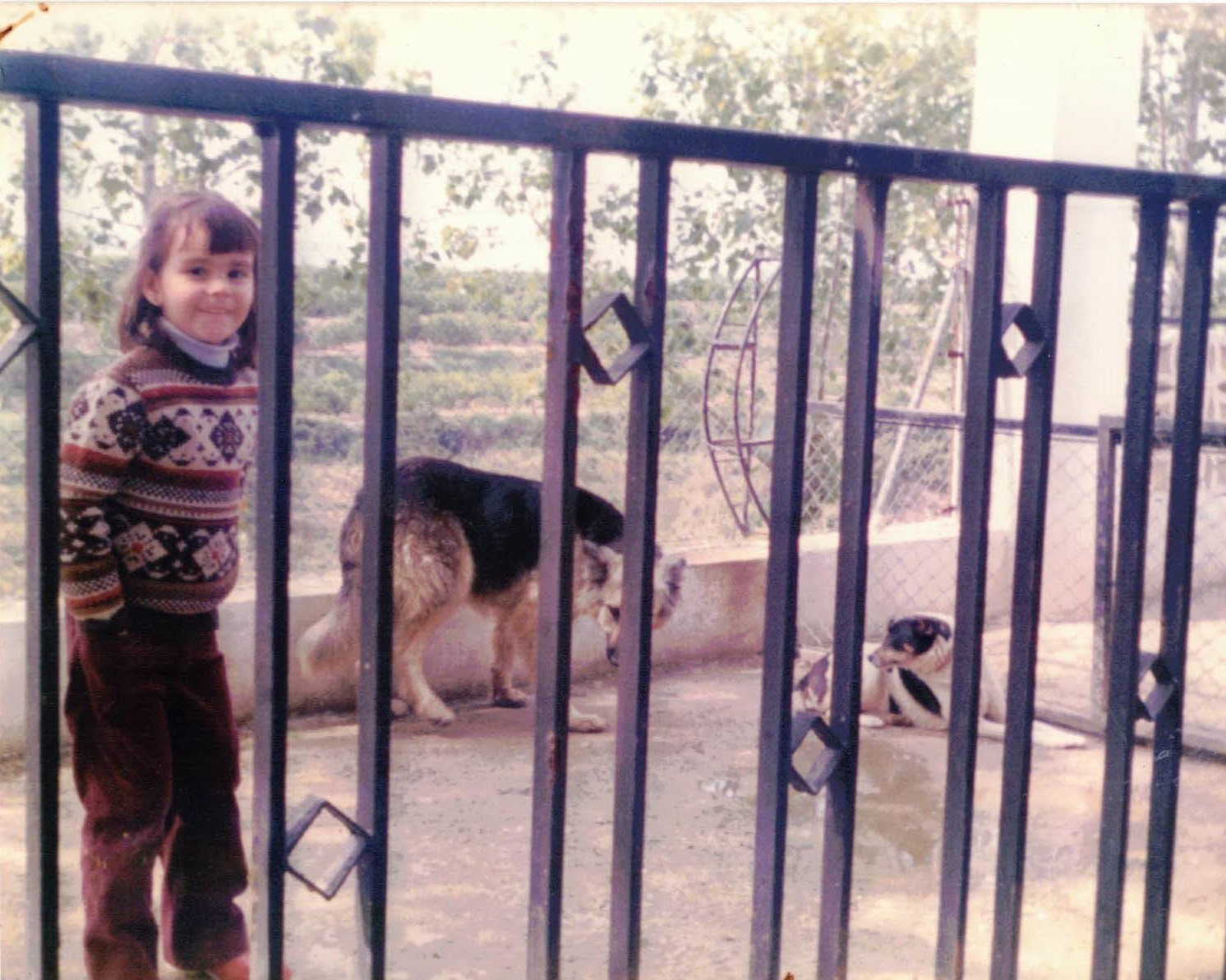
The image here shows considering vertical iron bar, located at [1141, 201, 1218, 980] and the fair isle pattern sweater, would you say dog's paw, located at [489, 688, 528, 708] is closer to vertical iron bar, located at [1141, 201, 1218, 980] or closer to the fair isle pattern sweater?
the fair isle pattern sweater

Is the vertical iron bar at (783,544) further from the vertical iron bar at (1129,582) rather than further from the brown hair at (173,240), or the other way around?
the brown hair at (173,240)

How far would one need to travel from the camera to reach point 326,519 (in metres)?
4.80

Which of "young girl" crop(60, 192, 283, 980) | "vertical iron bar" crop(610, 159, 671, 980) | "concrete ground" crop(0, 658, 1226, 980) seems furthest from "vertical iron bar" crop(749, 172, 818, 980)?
"concrete ground" crop(0, 658, 1226, 980)

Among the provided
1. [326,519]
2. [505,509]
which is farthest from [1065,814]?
[326,519]

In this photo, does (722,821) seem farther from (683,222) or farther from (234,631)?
(683,222)

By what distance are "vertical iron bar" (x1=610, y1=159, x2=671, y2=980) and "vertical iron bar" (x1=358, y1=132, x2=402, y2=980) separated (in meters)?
0.24

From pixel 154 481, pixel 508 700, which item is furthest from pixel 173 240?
pixel 508 700

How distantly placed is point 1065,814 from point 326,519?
8.57 ft

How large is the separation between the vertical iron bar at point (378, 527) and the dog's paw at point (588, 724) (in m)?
3.57

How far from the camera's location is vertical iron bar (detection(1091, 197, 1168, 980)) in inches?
64.3

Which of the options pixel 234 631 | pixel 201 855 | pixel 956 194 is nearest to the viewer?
pixel 201 855

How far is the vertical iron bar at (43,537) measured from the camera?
100 centimetres

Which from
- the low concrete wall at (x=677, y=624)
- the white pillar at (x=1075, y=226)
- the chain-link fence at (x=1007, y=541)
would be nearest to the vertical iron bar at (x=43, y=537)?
the low concrete wall at (x=677, y=624)

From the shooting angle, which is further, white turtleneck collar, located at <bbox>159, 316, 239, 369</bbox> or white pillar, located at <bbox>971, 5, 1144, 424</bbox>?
white pillar, located at <bbox>971, 5, 1144, 424</bbox>
